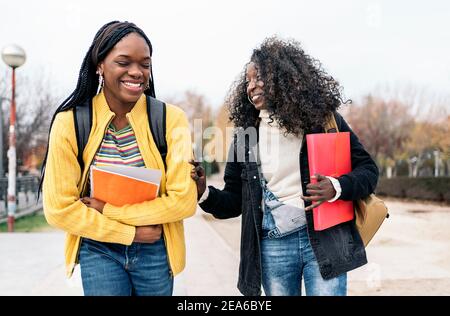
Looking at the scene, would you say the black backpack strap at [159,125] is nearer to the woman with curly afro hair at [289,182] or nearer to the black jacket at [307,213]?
the woman with curly afro hair at [289,182]

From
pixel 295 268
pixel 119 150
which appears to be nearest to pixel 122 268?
pixel 119 150

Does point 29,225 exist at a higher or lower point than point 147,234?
lower

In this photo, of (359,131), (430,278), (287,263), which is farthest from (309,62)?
(359,131)

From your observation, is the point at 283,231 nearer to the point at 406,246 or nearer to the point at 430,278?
the point at 430,278

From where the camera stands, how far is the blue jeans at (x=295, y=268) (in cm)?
190

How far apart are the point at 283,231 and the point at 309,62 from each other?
724mm

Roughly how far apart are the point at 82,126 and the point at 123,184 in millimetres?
262

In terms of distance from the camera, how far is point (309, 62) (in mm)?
2023

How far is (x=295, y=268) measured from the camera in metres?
1.94

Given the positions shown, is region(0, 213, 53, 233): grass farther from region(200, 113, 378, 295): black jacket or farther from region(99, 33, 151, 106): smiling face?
region(99, 33, 151, 106): smiling face

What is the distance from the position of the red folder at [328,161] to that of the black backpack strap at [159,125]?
553 mm

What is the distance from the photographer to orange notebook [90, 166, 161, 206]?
171 cm

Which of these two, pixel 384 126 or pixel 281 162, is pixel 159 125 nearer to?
pixel 281 162
